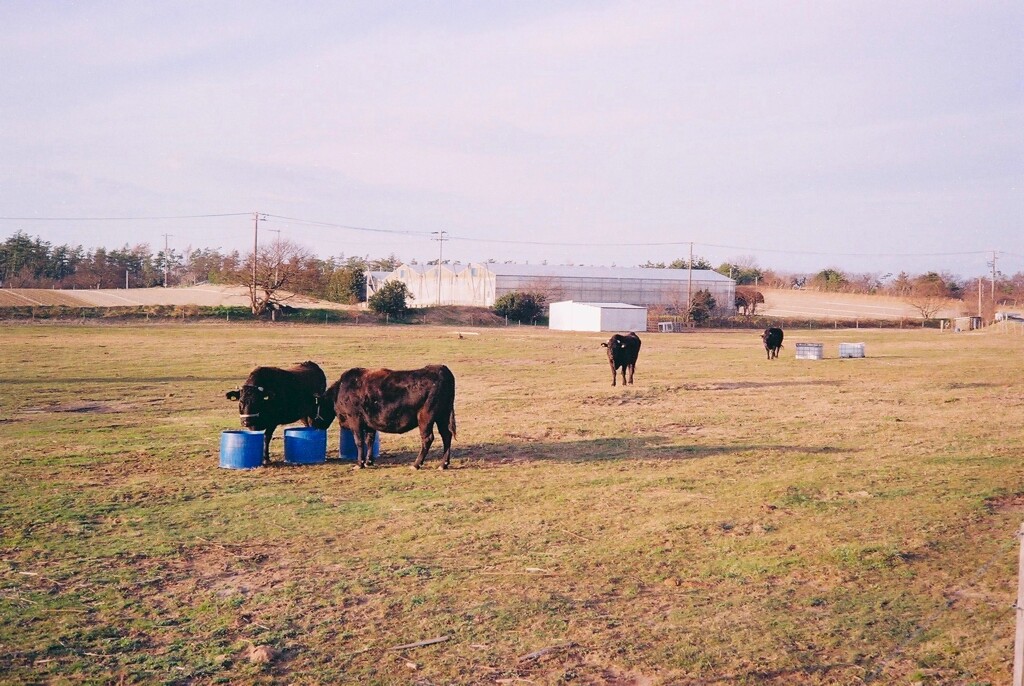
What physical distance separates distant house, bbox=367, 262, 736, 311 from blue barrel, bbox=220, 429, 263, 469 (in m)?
80.2

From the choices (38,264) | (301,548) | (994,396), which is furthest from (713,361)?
(38,264)

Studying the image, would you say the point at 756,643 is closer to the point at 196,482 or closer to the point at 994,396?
the point at 196,482

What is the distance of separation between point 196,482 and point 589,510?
18.8 ft

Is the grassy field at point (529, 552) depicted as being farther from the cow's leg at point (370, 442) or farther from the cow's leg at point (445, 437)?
the cow's leg at point (370, 442)

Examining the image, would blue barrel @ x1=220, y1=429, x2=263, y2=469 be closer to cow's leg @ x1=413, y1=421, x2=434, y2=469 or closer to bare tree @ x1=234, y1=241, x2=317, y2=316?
cow's leg @ x1=413, y1=421, x2=434, y2=469

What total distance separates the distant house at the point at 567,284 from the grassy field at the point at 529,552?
75521mm

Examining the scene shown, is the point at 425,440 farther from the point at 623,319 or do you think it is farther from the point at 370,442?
the point at 623,319

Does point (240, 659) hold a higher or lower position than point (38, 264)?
lower

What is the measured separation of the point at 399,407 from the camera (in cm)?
1397

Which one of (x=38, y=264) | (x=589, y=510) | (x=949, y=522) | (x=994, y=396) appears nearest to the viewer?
(x=949, y=522)

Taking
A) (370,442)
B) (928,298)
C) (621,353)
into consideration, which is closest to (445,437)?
(370,442)

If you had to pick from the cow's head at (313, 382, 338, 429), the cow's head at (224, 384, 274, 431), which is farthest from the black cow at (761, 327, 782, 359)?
the cow's head at (224, 384, 274, 431)

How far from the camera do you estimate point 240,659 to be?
6.36 metres

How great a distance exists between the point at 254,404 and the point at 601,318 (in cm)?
6163
